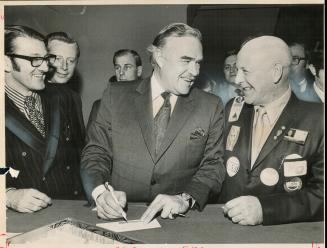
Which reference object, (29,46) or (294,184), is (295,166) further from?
(29,46)

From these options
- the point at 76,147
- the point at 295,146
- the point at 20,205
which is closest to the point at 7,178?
the point at 20,205

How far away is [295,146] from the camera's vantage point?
2705 millimetres

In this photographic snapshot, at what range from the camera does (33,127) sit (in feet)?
8.93

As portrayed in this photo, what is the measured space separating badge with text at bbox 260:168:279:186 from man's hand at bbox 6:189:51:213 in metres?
1.29

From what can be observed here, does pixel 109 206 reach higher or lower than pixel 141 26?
lower

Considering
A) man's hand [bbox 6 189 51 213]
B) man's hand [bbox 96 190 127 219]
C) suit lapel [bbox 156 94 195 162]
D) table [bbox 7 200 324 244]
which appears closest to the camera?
table [bbox 7 200 324 244]

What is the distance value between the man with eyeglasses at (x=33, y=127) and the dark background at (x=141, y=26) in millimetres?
141

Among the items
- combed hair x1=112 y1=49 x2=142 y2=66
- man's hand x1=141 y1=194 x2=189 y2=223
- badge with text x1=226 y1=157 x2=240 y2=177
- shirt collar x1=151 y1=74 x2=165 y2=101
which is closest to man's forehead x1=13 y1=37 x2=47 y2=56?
combed hair x1=112 y1=49 x2=142 y2=66

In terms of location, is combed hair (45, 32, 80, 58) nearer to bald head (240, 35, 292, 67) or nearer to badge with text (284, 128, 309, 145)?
bald head (240, 35, 292, 67)

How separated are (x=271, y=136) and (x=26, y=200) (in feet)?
4.99

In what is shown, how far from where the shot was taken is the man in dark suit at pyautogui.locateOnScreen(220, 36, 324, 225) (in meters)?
2.69

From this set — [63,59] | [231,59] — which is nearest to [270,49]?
[231,59]

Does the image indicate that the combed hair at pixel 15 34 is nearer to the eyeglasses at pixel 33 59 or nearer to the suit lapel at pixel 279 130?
the eyeglasses at pixel 33 59

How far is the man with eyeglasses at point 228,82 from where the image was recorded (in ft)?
8.95
